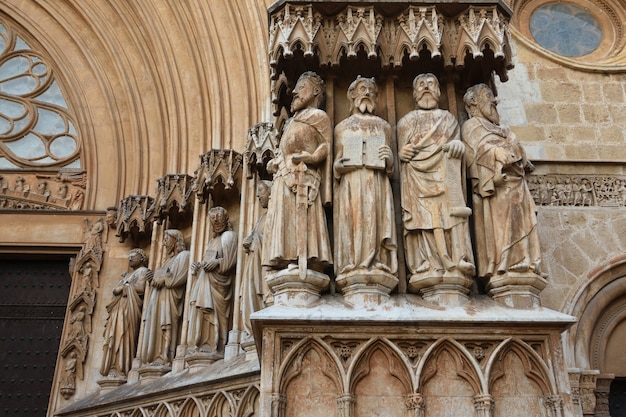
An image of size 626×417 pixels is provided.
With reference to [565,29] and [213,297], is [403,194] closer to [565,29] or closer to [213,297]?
[213,297]

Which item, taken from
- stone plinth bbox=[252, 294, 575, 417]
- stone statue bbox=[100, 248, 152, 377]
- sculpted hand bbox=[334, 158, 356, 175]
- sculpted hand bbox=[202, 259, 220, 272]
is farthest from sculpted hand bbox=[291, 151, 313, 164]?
stone statue bbox=[100, 248, 152, 377]

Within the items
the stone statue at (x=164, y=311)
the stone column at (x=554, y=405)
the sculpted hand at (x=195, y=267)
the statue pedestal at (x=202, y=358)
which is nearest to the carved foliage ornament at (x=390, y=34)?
the stone column at (x=554, y=405)

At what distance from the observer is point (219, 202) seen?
25.0 feet

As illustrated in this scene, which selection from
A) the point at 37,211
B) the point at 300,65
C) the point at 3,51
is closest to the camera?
Result: the point at 300,65

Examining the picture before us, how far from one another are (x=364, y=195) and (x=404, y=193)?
0.28 meters

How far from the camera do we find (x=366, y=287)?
13.9 feet

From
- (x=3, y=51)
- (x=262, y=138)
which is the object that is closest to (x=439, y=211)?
(x=262, y=138)

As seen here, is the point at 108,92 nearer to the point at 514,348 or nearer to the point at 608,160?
the point at 608,160

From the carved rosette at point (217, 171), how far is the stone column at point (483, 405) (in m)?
3.97

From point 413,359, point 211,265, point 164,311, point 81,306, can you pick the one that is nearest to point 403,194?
point 413,359

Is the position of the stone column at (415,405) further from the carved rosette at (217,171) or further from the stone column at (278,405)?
the carved rosette at (217,171)

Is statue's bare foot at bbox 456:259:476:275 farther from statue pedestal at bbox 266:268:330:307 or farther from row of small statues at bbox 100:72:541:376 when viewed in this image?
statue pedestal at bbox 266:268:330:307

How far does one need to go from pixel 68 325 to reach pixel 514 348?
592cm

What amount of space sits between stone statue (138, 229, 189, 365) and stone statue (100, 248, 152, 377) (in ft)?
0.96
